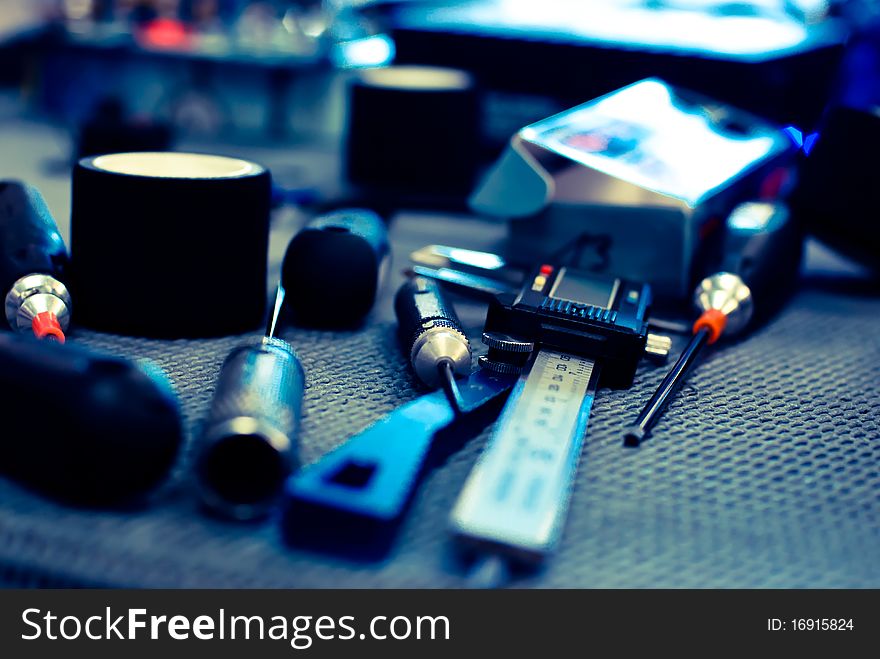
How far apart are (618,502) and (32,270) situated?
348 millimetres

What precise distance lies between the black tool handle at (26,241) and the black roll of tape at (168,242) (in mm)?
14

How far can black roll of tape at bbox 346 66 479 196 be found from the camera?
2.91ft

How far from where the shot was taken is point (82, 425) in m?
0.31

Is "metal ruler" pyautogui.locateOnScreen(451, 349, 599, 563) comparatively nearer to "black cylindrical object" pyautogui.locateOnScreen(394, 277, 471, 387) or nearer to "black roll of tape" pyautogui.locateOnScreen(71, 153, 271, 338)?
"black cylindrical object" pyautogui.locateOnScreen(394, 277, 471, 387)

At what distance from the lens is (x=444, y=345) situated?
46 cm

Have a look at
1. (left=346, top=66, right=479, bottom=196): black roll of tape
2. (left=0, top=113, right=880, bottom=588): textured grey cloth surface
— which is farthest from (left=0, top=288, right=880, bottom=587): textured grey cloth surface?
(left=346, top=66, right=479, bottom=196): black roll of tape

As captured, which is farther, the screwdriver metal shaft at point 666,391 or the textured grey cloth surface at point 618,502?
the screwdriver metal shaft at point 666,391

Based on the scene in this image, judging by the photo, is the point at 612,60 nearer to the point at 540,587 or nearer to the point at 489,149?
the point at 489,149

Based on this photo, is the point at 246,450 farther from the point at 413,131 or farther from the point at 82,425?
the point at 413,131

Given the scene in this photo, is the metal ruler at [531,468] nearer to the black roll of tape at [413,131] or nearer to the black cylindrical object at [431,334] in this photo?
the black cylindrical object at [431,334]

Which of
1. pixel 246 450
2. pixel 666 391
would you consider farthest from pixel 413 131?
pixel 246 450

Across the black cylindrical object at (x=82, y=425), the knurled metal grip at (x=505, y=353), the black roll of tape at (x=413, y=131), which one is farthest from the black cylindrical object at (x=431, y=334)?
the black roll of tape at (x=413, y=131)

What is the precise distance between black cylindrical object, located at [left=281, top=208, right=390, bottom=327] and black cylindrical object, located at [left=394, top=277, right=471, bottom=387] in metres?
0.03

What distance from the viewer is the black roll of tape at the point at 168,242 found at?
0.47m
